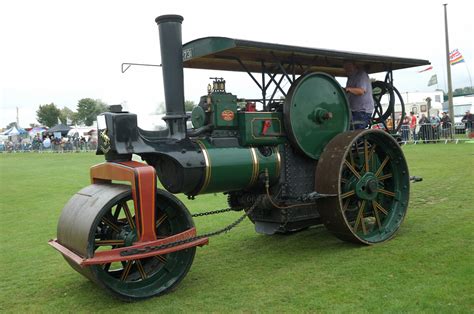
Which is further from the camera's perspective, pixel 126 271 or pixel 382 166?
pixel 382 166

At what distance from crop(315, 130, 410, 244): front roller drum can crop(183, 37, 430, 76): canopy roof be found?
0.84m

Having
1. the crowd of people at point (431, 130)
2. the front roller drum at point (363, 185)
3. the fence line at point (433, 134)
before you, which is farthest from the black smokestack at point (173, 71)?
the crowd of people at point (431, 130)

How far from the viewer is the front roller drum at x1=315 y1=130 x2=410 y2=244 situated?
4562mm

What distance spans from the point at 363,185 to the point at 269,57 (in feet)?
5.30

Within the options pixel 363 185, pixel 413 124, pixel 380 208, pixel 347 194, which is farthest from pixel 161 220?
pixel 413 124

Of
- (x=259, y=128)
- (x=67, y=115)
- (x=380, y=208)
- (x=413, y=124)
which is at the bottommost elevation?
(x=380, y=208)

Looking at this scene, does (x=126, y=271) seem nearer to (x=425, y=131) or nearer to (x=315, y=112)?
(x=315, y=112)

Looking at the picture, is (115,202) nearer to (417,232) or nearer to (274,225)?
(274,225)

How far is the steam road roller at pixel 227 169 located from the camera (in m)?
3.66

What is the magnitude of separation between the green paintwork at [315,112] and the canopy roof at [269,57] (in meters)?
0.24

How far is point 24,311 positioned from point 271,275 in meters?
1.94

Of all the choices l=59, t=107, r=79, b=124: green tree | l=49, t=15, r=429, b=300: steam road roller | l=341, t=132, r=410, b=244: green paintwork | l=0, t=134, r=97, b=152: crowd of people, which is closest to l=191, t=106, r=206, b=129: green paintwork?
l=49, t=15, r=429, b=300: steam road roller

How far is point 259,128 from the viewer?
460 centimetres

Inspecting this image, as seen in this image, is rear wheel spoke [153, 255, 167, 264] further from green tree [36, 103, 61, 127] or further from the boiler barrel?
green tree [36, 103, 61, 127]
